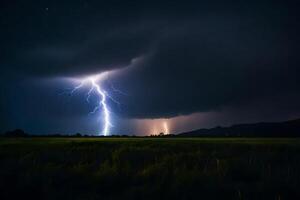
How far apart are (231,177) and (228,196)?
190 centimetres

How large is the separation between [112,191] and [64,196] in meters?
1.13

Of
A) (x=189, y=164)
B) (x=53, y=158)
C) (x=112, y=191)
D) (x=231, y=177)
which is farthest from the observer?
(x=53, y=158)

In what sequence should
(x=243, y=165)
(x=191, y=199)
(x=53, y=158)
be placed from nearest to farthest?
(x=191, y=199) < (x=243, y=165) < (x=53, y=158)

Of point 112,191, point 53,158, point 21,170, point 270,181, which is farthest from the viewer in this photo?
point 53,158

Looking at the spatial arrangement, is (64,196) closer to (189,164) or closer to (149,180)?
(149,180)

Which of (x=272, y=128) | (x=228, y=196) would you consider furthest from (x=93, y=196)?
(x=272, y=128)

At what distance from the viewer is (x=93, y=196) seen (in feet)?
22.2

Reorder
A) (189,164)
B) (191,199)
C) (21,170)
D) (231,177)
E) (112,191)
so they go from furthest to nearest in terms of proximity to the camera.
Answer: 1. (189,164)
2. (21,170)
3. (231,177)
4. (112,191)
5. (191,199)

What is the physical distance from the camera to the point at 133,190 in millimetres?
7012

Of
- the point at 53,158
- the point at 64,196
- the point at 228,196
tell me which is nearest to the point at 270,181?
the point at 228,196

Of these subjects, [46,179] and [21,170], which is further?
[21,170]

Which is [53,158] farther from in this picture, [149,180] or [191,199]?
[191,199]

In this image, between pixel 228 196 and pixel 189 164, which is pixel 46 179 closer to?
pixel 228 196

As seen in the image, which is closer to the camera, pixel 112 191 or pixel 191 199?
pixel 191 199
